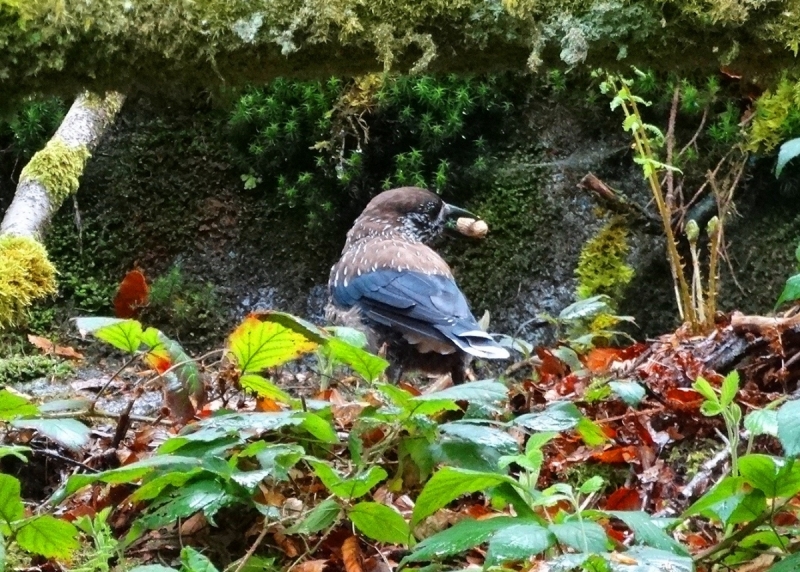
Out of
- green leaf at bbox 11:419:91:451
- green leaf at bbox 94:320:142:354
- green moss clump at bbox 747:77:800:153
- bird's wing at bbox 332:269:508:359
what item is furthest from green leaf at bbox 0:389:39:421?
green moss clump at bbox 747:77:800:153

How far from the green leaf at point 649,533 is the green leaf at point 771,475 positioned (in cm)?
16

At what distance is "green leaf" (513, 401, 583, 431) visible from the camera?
1.79m

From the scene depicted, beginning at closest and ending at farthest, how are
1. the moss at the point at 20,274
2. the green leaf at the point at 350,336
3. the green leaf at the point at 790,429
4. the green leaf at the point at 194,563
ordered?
the green leaf at the point at 790,429, the green leaf at the point at 194,563, the green leaf at the point at 350,336, the moss at the point at 20,274

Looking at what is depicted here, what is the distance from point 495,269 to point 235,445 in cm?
383

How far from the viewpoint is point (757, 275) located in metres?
5.06

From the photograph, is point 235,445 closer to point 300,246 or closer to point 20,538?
point 20,538

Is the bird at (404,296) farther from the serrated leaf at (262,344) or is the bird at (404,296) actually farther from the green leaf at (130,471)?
the green leaf at (130,471)

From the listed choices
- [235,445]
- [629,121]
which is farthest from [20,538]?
[629,121]

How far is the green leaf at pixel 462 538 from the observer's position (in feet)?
4.53

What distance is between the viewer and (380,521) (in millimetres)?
1676

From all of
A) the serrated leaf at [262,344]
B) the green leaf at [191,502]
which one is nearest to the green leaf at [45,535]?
the green leaf at [191,502]

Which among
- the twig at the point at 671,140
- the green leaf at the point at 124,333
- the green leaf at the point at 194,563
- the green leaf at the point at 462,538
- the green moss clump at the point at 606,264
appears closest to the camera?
the green leaf at the point at 462,538

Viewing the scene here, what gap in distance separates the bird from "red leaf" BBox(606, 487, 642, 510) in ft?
5.26

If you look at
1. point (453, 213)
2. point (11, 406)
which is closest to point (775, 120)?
point (453, 213)
